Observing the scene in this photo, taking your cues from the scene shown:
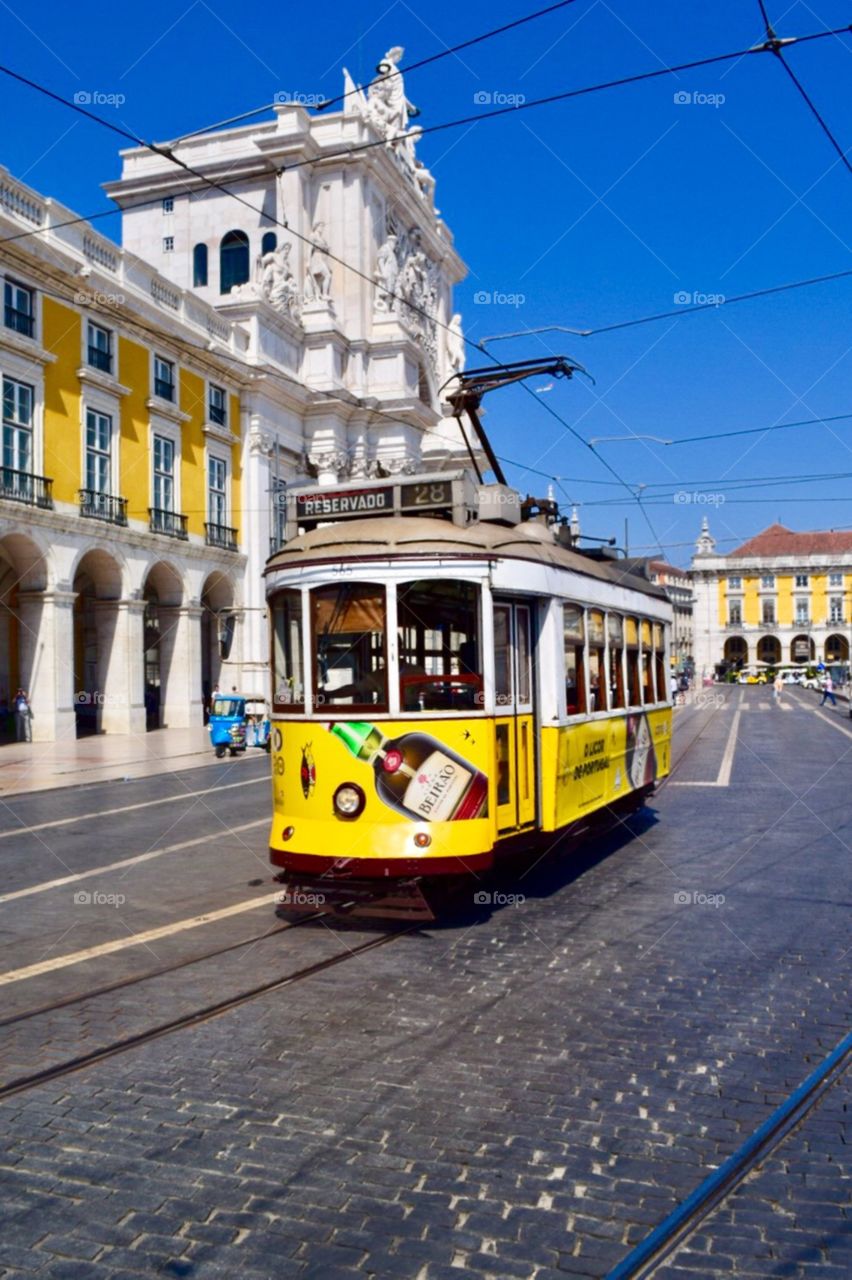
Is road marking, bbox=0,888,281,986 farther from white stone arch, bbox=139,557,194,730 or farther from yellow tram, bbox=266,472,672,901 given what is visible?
white stone arch, bbox=139,557,194,730

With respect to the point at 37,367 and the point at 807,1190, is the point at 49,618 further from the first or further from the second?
the point at 807,1190

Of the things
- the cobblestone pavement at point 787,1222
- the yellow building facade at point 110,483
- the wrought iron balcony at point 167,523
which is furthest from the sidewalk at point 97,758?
the cobblestone pavement at point 787,1222

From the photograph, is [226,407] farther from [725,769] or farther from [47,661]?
[725,769]

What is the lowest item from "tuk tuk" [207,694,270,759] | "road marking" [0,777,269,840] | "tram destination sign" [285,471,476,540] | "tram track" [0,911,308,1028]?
"road marking" [0,777,269,840]

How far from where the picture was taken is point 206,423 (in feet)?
121

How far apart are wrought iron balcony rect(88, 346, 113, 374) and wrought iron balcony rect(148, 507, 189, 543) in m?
4.39

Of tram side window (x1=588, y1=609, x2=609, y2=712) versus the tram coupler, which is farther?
tram side window (x1=588, y1=609, x2=609, y2=712)

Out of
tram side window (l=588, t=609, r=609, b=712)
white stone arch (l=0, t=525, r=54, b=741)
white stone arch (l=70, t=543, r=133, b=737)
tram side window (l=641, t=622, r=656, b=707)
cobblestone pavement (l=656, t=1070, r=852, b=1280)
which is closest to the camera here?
cobblestone pavement (l=656, t=1070, r=852, b=1280)

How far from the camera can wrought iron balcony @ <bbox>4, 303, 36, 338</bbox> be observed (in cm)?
2691

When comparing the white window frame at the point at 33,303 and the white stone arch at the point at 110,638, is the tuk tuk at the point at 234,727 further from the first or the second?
the white window frame at the point at 33,303

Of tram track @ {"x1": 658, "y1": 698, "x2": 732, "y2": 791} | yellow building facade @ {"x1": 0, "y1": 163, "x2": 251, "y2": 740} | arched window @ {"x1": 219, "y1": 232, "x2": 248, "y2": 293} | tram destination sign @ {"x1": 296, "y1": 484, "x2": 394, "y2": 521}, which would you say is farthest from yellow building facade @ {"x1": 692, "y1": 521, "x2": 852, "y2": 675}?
tram destination sign @ {"x1": 296, "y1": 484, "x2": 394, "y2": 521}

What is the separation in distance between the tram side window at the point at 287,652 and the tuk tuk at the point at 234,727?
16744mm

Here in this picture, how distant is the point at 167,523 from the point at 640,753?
2471 centimetres

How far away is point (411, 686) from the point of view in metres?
7.96
